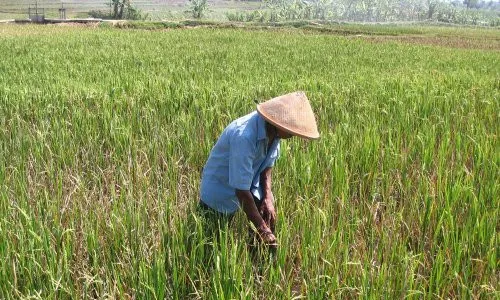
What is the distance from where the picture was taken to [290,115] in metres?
1.79

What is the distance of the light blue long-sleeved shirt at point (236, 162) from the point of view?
72.2 inches

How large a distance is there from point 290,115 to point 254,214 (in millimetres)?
437

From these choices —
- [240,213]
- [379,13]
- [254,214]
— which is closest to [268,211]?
[240,213]

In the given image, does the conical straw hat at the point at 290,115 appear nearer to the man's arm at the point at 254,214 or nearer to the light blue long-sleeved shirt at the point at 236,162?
the light blue long-sleeved shirt at the point at 236,162

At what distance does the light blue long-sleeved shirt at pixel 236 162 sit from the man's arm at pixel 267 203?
0.10 ft

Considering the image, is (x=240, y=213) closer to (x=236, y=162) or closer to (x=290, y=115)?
(x=236, y=162)

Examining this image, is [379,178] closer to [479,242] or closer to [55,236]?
[479,242]

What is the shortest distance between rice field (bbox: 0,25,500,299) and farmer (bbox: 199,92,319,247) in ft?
0.35

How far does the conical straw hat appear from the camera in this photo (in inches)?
69.9

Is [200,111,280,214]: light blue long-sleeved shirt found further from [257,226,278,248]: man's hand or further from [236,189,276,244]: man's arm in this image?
[257,226,278,248]: man's hand

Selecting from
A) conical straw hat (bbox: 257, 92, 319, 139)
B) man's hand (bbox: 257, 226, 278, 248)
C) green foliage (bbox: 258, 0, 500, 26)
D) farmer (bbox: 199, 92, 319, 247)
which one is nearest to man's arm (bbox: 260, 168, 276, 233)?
farmer (bbox: 199, 92, 319, 247)

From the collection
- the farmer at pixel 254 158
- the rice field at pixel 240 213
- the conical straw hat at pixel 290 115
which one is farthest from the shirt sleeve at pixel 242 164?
the rice field at pixel 240 213

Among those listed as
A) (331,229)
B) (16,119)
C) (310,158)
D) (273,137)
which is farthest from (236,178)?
(16,119)

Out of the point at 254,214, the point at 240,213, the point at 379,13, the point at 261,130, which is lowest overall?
the point at 240,213
